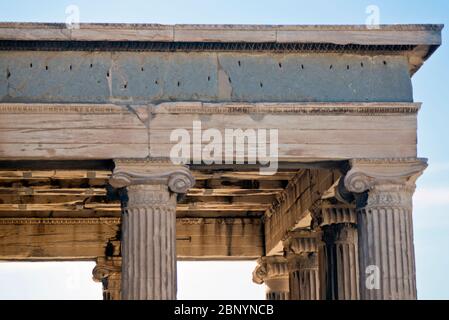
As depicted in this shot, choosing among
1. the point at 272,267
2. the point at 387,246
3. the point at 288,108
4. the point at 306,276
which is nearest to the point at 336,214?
the point at 387,246

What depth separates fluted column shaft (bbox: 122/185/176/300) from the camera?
28.1 m

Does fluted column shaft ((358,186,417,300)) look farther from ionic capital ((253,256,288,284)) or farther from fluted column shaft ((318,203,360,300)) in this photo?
ionic capital ((253,256,288,284))

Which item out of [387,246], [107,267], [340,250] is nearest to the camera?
[387,246]

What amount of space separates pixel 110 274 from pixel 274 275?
4766mm

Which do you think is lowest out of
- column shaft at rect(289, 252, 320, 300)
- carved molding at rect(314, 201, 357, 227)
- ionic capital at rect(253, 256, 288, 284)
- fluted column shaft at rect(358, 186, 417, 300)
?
fluted column shaft at rect(358, 186, 417, 300)

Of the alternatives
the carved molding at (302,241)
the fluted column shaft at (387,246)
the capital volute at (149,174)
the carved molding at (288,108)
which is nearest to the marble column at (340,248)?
the carved molding at (302,241)

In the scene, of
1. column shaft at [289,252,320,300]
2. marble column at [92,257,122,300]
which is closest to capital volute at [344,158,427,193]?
column shaft at [289,252,320,300]

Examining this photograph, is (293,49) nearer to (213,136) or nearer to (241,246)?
(213,136)

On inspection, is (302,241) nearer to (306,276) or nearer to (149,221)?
(306,276)

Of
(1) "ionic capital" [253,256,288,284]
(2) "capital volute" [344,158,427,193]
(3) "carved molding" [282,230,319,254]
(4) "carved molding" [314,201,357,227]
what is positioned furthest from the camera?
(1) "ionic capital" [253,256,288,284]

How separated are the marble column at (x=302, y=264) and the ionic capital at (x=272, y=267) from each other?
2475mm

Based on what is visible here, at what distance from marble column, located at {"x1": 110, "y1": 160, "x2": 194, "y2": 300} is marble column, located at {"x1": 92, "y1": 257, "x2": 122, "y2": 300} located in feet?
41.2

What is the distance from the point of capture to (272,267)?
41000 mm

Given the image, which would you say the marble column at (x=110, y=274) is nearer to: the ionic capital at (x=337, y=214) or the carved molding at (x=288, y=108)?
the ionic capital at (x=337, y=214)
